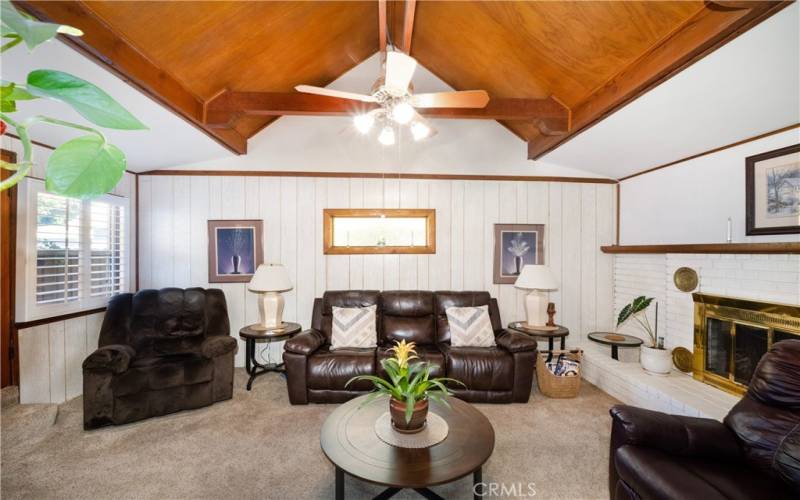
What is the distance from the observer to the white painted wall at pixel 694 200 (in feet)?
9.16

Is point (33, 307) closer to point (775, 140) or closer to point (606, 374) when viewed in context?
point (606, 374)

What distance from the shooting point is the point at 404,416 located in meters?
1.89

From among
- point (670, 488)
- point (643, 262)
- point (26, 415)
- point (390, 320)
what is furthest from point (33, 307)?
point (643, 262)

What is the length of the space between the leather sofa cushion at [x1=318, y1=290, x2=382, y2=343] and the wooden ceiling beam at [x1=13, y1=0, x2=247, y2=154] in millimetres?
2087

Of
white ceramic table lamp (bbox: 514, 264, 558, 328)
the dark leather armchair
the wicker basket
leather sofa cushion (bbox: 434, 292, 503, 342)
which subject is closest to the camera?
the dark leather armchair

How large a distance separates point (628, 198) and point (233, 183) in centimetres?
477

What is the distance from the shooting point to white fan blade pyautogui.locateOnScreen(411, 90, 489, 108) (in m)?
2.22

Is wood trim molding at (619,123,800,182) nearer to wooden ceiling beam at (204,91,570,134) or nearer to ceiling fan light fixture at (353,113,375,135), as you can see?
wooden ceiling beam at (204,91,570,134)

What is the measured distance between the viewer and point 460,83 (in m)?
3.77

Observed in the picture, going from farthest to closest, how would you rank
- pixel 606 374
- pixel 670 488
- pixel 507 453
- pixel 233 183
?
pixel 233 183, pixel 606 374, pixel 507 453, pixel 670 488

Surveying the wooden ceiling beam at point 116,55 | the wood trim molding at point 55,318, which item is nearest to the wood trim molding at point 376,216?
the wooden ceiling beam at point 116,55

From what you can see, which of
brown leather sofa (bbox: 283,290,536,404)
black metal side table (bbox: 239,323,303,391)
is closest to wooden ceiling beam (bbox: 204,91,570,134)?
black metal side table (bbox: 239,323,303,391)
